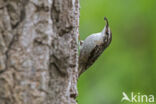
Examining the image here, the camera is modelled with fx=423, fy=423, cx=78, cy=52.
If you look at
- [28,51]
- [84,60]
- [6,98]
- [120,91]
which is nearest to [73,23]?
[28,51]

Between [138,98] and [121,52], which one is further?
[121,52]

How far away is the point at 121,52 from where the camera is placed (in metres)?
4.96

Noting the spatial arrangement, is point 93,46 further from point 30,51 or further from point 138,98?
point 30,51

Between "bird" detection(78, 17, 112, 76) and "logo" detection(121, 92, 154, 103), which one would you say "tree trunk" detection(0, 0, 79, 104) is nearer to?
"bird" detection(78, 17, 112, 76)

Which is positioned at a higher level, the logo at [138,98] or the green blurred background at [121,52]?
the green blurred background at [121,52]

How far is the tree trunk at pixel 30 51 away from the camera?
6.53 ft

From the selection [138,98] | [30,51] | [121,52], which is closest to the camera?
[30,51]

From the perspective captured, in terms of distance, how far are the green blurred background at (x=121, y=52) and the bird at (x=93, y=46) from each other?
336 millimetres

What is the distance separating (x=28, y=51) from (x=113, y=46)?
9.80ft

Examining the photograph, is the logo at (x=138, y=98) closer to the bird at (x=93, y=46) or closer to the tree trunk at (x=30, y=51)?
the bird at (x=93, y=46)

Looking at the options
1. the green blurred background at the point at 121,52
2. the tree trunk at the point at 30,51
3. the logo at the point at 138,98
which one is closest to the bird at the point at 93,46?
the green blurred background at the point at 121,52

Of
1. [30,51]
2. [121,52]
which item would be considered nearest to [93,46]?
[121,52]

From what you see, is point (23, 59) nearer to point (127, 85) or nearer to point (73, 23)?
point (73, 23)

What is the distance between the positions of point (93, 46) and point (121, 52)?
0.69m
